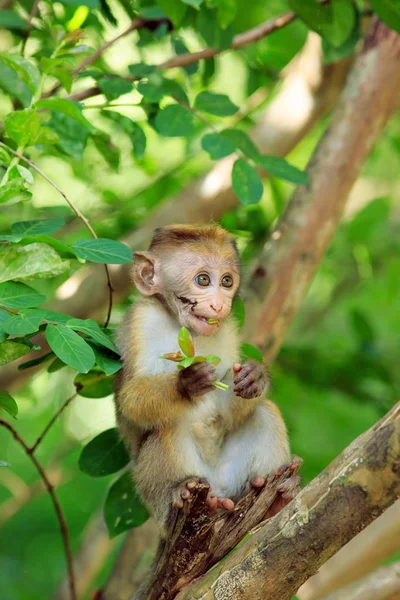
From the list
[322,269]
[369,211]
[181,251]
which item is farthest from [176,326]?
[322,269]

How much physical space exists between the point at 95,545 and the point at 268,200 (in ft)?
11.6

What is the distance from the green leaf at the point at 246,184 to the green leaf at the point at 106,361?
3.55 ft

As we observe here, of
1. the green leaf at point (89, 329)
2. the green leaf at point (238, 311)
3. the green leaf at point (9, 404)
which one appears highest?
the green leaf at point (89, 329)

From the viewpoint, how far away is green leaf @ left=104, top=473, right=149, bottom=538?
443 centimetres

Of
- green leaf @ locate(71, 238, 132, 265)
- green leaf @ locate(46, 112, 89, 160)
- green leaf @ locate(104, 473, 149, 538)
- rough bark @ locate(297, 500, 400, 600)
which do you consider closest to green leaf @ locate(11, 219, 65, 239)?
green leaf @ locate(71, 238, 132, 265)

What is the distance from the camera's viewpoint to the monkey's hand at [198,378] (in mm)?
3543

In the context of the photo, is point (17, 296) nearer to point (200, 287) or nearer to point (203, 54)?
point (200, 287)

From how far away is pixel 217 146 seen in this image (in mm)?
4203

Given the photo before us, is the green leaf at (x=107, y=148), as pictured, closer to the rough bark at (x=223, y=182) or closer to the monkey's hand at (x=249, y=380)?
the rough bark at (x=223, y=182)

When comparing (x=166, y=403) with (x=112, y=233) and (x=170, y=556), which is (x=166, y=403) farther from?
(x=112, y=233)

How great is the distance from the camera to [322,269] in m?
7.94

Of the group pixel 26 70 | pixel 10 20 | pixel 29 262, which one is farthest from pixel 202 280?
pixel 10 20

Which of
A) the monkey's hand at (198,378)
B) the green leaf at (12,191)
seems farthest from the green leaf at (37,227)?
the monkey's hand at (198,378)

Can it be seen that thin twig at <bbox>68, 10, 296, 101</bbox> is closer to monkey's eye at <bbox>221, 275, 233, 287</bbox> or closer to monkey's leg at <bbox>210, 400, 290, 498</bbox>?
monkey's eye at <bbox>221, 275, 233, 287</bbox>
